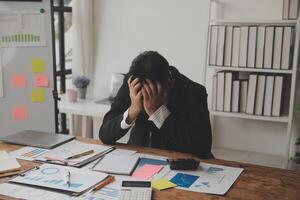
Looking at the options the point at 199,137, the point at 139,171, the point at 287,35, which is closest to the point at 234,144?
the point at 287,35

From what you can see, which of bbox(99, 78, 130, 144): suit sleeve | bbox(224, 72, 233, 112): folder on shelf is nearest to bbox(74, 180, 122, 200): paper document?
bbox(99, 78, 130, 144): suit sleeve

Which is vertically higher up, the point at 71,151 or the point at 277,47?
the point at 277,47

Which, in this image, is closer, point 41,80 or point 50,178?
point 50,178

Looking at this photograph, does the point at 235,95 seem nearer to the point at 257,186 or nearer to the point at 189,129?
the point at 189,129

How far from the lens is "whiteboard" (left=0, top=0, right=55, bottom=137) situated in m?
2.47

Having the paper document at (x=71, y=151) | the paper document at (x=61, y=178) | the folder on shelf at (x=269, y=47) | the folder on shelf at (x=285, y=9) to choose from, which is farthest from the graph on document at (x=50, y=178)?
the folder on shelf at (x=285, y=9)

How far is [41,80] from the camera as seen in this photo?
2592 millimetres

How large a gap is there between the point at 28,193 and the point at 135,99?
0.74 m

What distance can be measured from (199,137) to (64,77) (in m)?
2.12

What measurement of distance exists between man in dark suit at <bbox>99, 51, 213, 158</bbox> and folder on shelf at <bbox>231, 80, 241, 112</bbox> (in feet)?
2.71

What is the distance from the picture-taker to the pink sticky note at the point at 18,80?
2.53 m

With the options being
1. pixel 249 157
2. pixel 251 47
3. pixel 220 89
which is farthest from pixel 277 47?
pixel 249 157

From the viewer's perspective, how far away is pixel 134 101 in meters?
1.86

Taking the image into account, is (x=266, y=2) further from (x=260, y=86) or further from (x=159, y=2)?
(x=159, y=2)
